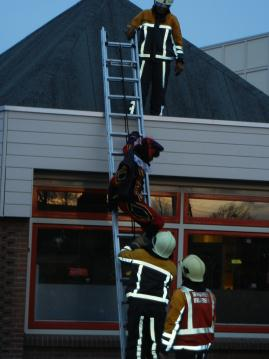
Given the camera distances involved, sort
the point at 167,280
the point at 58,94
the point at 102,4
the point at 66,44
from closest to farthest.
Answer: the point at 167,280
the point at 58,94
the point at 66,44
the point at 102,4

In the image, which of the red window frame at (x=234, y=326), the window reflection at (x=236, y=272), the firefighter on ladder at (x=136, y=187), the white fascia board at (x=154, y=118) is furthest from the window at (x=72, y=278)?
the firefighter on ladder at (x=136, y=187)

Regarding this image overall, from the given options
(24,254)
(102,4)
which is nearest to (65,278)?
(24,254)

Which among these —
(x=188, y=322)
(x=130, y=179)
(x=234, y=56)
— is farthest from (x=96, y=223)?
(x=234, y=56)

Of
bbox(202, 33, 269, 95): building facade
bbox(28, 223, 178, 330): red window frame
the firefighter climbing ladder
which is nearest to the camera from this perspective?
the firefighter climbing ladder

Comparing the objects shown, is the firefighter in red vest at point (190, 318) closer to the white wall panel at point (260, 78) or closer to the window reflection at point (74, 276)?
the window reflection at point (74, 276)

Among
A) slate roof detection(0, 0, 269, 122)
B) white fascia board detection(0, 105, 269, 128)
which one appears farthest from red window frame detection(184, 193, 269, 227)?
slate roof detection(0, 0, 269, 122)

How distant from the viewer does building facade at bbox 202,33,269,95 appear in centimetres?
3938

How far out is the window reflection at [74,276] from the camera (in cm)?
1214

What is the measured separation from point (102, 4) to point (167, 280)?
7.06m

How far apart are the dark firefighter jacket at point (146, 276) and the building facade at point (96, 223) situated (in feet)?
9.26

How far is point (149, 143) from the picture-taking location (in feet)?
33.8

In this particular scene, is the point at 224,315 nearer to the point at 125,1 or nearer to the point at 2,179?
the point at 2,179

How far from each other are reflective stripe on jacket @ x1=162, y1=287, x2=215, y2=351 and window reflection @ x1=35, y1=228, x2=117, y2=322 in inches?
156

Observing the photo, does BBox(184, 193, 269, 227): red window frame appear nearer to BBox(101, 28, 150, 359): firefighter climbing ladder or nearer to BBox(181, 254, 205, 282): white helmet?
BBox(101, 28, 150, 359): firefighter climbing ladder
